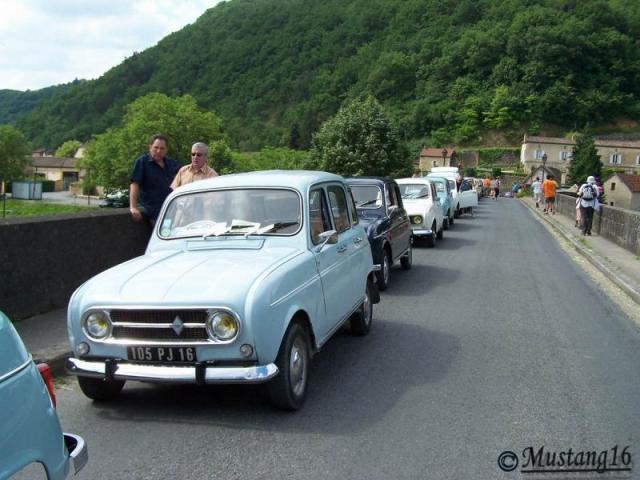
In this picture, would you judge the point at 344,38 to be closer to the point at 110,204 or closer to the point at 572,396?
the point at 110,204

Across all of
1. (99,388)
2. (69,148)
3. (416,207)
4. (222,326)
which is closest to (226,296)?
(222,326)

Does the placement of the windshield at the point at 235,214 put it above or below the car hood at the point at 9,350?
above

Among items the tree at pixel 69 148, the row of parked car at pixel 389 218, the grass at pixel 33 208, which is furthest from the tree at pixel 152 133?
the tree at pixel 69 148

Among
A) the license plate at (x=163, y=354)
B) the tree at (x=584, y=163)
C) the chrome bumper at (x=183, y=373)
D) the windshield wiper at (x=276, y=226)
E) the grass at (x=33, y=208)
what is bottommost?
the grass at (x=33, y=208)

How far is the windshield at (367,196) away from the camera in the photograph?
36.1 feet

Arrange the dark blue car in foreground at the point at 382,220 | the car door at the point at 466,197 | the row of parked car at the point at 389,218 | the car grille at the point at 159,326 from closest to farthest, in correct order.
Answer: the car grille at the point at 159,326, the dark blue car in foreground at the point at 382,220, the row of parked car at the point at 389,218, the car door at the point at 466,197

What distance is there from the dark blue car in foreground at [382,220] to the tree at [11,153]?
108014mm

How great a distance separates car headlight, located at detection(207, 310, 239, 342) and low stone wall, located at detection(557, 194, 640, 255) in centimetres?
1331

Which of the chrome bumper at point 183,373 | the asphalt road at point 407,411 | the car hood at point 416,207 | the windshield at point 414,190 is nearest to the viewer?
the asphalt road at point 407,411

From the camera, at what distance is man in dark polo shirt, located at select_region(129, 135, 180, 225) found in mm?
8234

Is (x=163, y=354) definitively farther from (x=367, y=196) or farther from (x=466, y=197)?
(x=466, y=197)

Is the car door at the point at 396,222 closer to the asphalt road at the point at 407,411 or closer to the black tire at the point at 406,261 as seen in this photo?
the black tire at the point at 406,261

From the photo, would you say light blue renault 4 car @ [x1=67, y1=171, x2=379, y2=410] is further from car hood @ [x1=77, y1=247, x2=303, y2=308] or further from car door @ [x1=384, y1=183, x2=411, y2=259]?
car door @ [x1=384, y1=183, x2=411, y2=259]

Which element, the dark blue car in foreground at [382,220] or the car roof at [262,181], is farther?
the dark blue car in foreground at [382,220]
